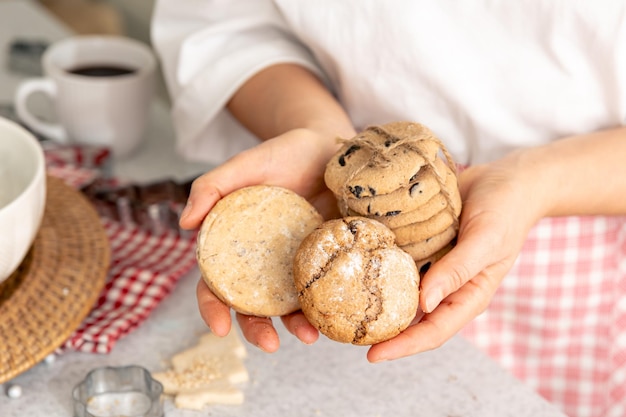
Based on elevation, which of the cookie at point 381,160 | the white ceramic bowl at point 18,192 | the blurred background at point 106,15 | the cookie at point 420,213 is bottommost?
the blurred background at point 106,15

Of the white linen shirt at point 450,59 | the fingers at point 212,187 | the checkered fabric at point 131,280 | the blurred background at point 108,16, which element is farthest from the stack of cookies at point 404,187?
the blurred background at point 108,16

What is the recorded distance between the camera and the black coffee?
152cm

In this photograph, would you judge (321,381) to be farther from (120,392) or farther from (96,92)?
(96,92)

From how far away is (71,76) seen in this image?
56.7 inches

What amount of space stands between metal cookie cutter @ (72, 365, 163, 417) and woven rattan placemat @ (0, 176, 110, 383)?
0.21 feet

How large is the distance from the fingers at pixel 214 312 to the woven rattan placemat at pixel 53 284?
203 mm

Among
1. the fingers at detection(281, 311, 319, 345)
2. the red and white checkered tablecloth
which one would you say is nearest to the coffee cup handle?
the red and white checkered tablecloth

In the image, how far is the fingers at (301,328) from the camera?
0.84 m

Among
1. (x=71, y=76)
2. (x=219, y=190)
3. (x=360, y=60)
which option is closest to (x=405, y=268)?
(x=219, y=190)

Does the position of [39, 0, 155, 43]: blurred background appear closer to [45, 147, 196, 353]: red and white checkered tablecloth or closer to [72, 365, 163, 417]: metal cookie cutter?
[45, 147, 196, 353]: red and white checkered tablecloth

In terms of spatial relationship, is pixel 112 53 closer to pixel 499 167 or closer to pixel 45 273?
pixel 45 273

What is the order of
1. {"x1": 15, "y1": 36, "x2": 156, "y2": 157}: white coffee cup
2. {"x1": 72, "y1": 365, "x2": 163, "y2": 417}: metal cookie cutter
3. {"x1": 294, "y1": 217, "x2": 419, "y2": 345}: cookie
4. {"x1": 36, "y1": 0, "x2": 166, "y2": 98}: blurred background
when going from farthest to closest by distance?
{"x1": 36, "y1": 0, "x2": 166, "y2": 98}: blurred background → {"x1": 15, "y1": 36, "x2": 156, "y2": 157}: white coffee cup → {"x1": 72, "y1": 365, "x2": 163, "y2": 417}: metal cookie cutter → {"x1": 294, "y1": 217, "x2": 419, "y2": 345}: cookie

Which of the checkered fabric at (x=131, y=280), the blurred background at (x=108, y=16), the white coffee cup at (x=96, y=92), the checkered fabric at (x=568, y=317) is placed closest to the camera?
the checkered fabric at (x=131, y=280)

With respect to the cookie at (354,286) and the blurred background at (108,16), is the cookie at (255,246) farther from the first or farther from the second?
the blurred background at (108,16)
